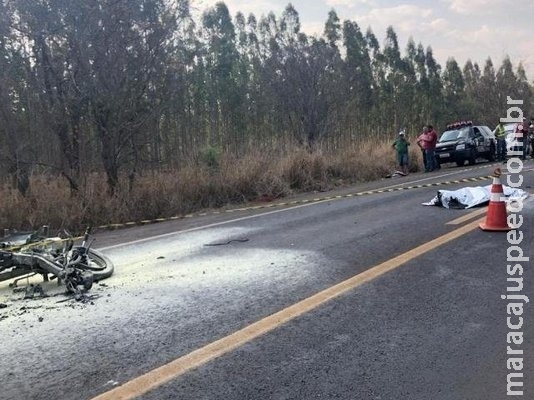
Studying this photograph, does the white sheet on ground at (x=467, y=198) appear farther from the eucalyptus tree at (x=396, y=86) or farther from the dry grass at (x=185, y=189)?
the eucalyptus tree at (x=396, y=86)

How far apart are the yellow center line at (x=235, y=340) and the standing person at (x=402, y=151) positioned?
1492 centimetres

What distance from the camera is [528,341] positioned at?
3799mm

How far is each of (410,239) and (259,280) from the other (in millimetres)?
2523

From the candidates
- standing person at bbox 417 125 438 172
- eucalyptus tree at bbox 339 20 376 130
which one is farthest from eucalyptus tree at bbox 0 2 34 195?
eucalyptus tree at bbox 339 20 376 130

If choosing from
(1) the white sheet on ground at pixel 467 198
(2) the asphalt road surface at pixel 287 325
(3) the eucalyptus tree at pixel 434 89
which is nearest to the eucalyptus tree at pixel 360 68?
(3) the eucalyptus tree at pixel 434 89

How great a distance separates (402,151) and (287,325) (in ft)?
56.5

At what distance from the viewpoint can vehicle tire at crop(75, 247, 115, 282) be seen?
595cm

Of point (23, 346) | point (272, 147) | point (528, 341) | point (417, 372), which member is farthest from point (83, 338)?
point (272, 147)

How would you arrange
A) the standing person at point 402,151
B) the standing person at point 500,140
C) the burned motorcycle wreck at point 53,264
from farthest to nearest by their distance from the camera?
the standing person at point 500,140 < the standing person at point 402,151 < the burned motorcycle wreck at point 53,264

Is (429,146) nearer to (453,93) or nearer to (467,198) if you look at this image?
(467,198)

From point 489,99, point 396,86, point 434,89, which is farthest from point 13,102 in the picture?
point 434,89

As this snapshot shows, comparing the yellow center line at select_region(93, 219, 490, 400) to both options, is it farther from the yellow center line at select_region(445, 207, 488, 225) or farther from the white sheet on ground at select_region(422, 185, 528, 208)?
the white sheet on ground at select_region(422, 185, 528, 208)

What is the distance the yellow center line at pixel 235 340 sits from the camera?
3300mm

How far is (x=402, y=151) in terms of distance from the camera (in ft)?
67.3
